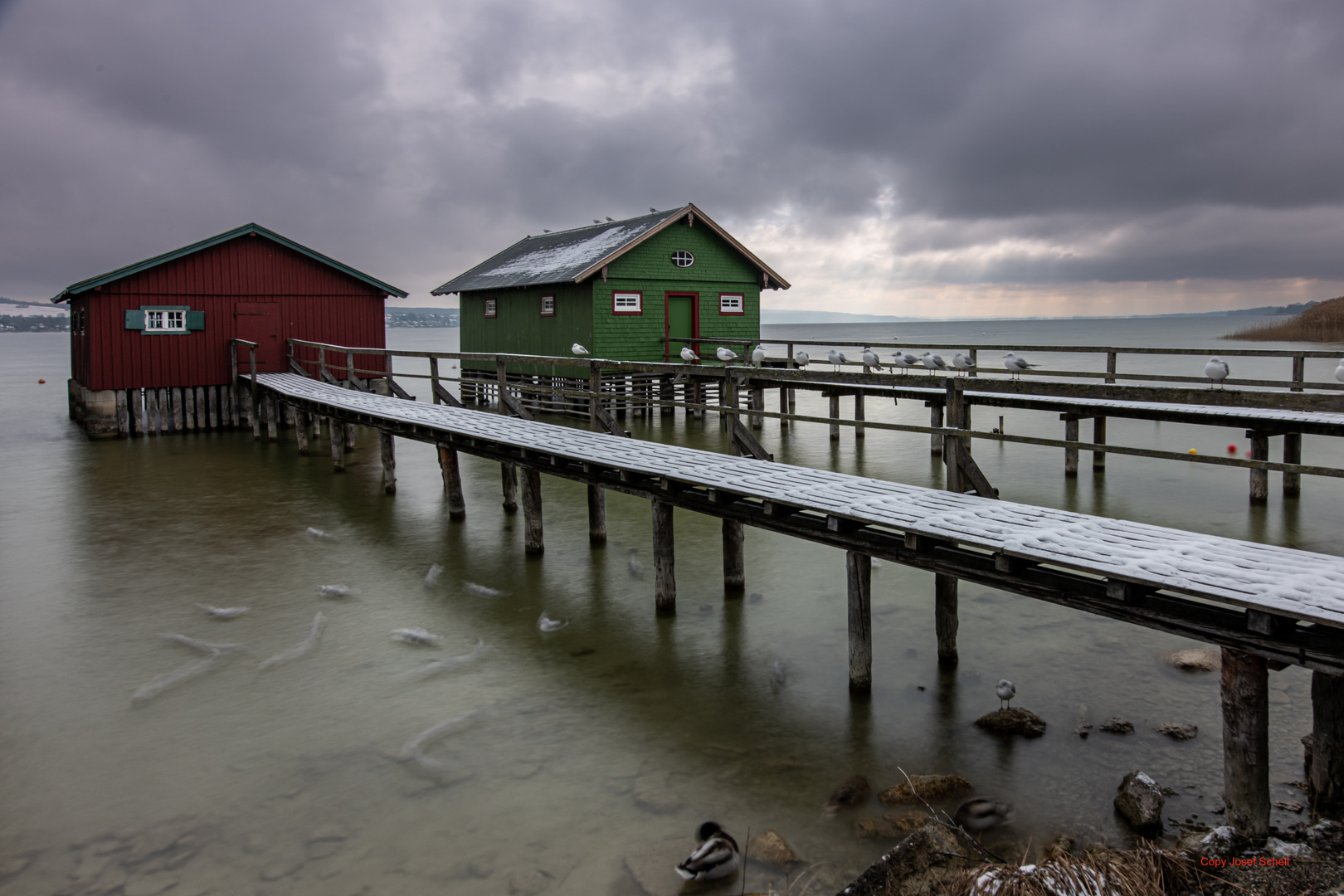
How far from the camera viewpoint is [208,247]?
2212 cm

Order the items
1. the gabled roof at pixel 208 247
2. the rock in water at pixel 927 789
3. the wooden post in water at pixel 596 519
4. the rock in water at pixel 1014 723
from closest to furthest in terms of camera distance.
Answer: the rock in water at pixel 927 789 < the rock in water at pixel 1014 723 < the wooden post in water at pixel 596 519 < the gabled roof at pixel 208 247

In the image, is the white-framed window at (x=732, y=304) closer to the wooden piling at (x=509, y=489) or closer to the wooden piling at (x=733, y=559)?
the wooden piling at (x=509, y=489)

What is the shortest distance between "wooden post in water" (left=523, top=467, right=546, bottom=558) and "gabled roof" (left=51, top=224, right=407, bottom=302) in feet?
47.6

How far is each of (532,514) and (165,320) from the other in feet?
49.7

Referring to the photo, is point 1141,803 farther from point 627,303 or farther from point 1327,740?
point 627,303

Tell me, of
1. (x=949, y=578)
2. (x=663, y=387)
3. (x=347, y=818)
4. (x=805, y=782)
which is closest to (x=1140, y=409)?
(x=949, y=578)

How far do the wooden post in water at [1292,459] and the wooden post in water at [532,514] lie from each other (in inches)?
377

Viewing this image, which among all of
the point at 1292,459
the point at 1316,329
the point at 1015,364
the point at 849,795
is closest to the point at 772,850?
the point at 849,795

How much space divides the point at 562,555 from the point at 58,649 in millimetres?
5245

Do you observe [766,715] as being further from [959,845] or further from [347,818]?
[347,818]

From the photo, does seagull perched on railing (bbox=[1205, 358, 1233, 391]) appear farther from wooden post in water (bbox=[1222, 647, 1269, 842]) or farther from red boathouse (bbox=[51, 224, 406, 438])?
red boathouse (bbox=[51, 224, 406, 438])

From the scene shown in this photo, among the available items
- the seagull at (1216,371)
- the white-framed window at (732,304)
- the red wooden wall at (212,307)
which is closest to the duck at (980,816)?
the seagull at (1216,371)

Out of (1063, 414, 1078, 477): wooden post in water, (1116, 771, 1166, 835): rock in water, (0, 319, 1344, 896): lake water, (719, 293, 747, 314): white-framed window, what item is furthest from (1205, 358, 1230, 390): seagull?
(719, 293, 747, 314): white-framed window

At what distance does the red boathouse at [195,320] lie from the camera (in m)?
21.5
